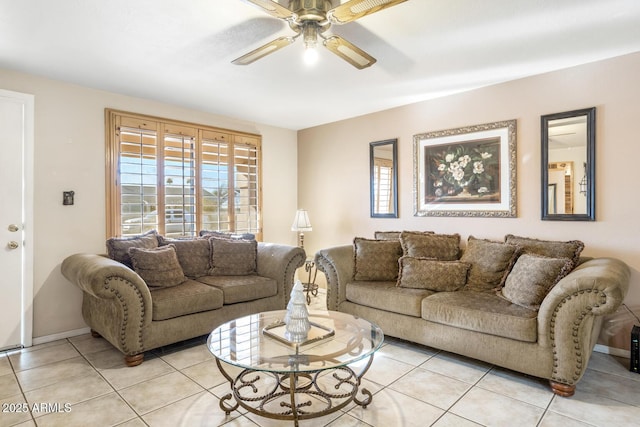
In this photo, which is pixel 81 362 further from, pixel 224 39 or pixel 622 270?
pixel 622 270

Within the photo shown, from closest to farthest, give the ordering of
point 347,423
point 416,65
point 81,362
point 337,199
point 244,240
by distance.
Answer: point 347,423, point 81,362, point 416,65, point 244,240, point 337,199

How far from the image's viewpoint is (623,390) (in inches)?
91.9

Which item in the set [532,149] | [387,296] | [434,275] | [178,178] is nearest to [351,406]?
[387,296]

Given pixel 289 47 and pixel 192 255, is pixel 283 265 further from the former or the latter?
pixel 289 47

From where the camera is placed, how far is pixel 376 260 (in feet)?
11.5

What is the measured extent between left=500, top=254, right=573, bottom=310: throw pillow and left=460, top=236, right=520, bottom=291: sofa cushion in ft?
0.92

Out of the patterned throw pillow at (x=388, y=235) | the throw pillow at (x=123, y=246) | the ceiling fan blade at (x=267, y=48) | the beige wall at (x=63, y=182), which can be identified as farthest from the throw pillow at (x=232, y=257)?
the ceiling fan blade at (x=267, y=48)

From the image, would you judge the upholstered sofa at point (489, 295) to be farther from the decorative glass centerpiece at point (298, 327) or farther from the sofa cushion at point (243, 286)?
the decorative glass centerpiece at point (298, 327)

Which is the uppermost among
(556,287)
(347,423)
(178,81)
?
(178,81)

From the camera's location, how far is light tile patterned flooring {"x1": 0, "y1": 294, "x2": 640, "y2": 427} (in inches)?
80.2

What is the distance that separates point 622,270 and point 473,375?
1212mm

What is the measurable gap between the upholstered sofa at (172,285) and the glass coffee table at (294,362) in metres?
0.78

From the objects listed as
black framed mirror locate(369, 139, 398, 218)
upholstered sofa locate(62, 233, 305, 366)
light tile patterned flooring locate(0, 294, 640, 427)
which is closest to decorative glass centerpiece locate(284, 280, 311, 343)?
light tile patterned flooring locate(0, 294, 640, 427)

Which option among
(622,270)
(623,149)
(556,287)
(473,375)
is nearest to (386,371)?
(473,375)
